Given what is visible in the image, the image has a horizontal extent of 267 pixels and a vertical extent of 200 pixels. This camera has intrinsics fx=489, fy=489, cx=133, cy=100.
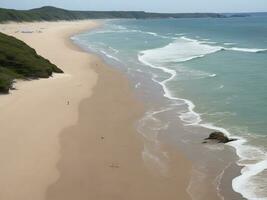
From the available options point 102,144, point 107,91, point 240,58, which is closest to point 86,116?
point 102,144

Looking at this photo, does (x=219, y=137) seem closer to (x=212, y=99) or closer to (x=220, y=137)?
(x=220, y=137)

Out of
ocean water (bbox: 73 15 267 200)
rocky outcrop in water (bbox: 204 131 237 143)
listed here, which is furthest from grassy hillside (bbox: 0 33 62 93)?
rocky outcrop in water (bbox: 204 131 237 143)

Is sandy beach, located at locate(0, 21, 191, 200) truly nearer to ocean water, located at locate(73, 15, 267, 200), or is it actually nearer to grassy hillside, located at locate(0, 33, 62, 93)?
ocean water, located at locate(73, 15, 267, 200)

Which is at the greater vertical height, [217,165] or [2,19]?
[217,165]

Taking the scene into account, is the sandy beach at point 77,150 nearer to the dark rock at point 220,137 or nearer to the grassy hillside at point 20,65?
the dark rock at point 220,137

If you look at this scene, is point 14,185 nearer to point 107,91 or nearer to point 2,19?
point 107,91

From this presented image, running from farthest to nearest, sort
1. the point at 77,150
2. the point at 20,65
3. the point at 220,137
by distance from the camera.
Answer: the point at 20,65, the point at 220,137, the point at 77,150

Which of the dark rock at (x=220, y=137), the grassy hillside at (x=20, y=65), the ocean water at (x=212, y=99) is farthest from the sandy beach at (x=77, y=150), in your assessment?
the grassy hillside at (x=20, y=65)

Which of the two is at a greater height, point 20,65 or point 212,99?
point 20,65

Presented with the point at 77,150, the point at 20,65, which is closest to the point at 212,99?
the point at 77,150
